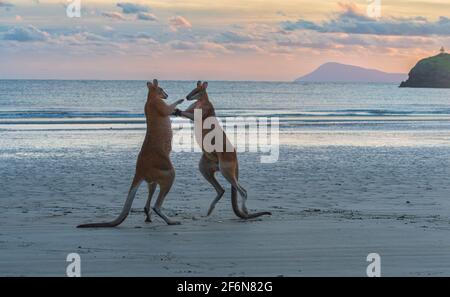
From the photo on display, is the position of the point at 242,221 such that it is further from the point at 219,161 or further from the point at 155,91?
the point at 155,91

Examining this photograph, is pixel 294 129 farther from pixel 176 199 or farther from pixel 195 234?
pixel 195 234

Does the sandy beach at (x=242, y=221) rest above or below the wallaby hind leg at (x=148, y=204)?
below

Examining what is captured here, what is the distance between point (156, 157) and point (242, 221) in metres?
1.26

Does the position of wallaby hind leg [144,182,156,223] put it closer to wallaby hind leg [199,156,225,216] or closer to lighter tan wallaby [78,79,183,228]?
lighter tan wallaby [78,79,183,228]

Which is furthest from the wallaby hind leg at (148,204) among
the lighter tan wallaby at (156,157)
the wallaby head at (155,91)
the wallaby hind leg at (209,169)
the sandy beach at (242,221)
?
the wallaby head at (155,91)

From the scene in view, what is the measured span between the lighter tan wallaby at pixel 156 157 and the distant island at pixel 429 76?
131367 millimetres

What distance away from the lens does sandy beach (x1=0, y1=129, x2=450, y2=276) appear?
271 inches

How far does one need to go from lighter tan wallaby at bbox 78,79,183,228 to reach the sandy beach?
39 centimetres

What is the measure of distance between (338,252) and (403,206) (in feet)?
10.9

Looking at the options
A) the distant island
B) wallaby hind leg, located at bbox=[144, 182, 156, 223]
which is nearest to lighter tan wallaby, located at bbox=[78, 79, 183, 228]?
wallaby hind leg, located at bbox=[144, 182, 156, 223]

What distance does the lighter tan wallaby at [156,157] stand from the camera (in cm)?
887

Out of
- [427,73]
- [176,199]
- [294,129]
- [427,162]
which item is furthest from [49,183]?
[427,73]

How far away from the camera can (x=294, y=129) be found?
25453 mm

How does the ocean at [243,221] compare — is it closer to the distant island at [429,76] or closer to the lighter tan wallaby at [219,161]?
the lighter tan wallaby at [219,161]
